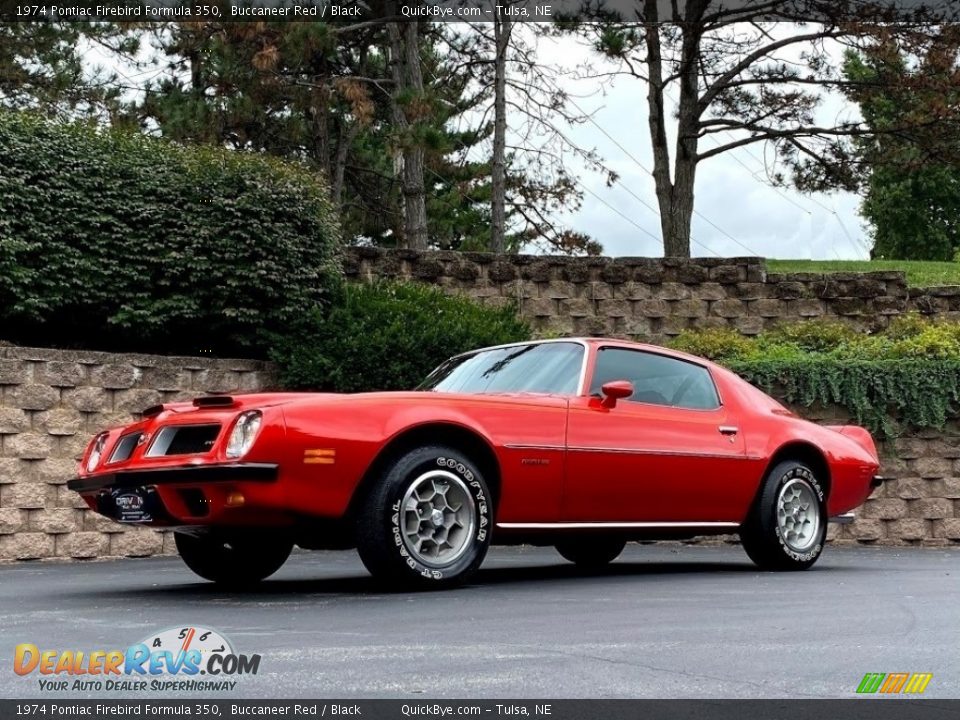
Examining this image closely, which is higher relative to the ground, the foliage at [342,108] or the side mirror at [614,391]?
the foliage at [342,108]

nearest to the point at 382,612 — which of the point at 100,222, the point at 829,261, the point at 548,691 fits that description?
the point at 548,691

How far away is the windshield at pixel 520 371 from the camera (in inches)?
324

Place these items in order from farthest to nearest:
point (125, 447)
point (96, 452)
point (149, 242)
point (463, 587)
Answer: point (149, 242)
point (96, 452)
point (125, 447)
point (463, 587)

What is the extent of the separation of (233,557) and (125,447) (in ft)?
3.37

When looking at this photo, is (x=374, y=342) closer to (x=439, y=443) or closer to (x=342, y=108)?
(x=439, y=443)

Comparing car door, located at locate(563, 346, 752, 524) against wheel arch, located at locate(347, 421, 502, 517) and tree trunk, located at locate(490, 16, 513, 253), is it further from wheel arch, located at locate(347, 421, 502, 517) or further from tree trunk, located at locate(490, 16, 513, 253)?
tree trunk, located at locate(490, 16, 513, 253)

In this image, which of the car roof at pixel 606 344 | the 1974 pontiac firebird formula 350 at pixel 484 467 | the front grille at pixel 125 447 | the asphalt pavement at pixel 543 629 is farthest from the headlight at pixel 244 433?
the car roof at pixel 606 344

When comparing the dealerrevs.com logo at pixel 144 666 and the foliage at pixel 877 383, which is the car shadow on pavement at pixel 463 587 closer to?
the dealerrevs.com logo at pixel 144 666

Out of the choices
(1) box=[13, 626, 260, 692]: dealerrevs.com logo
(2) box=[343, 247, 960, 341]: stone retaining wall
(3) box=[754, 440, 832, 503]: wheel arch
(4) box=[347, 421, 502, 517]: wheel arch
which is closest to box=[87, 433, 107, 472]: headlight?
(4) box=[347, 421, 502, 517]: wheel arch

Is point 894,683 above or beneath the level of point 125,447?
beneath

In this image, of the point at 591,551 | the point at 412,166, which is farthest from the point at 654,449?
the point at 412,166

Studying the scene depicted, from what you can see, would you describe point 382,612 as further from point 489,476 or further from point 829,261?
point 829,261

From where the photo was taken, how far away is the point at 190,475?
6.86 metres

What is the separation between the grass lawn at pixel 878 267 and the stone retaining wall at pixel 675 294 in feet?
8.24
